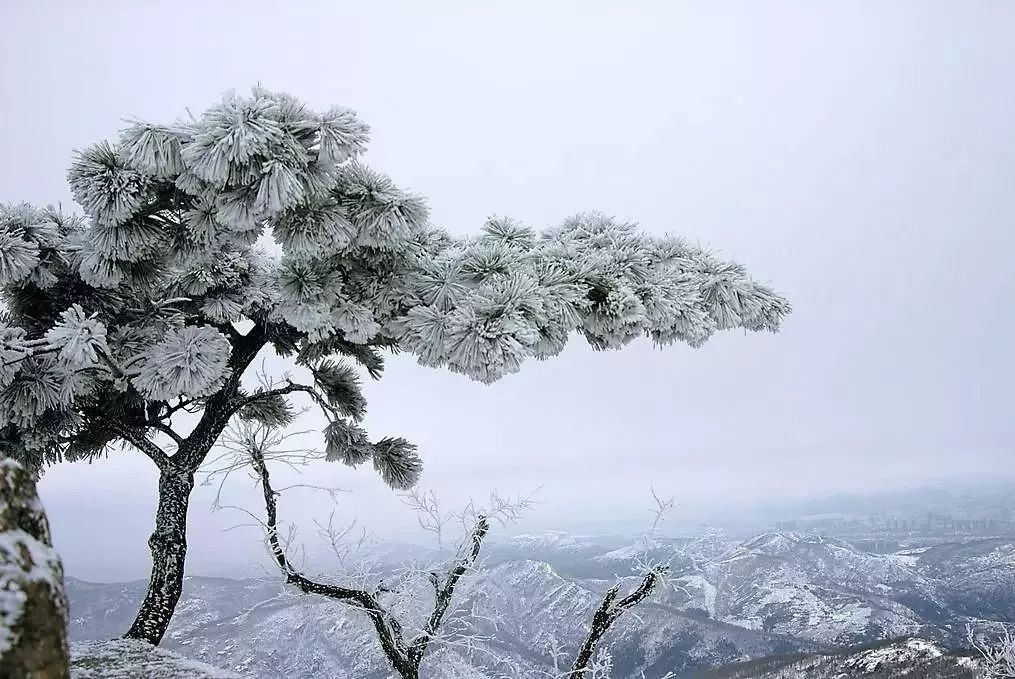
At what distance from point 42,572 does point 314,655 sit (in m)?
44.9

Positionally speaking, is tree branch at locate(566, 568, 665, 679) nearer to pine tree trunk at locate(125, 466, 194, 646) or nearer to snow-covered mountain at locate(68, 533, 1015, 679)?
pine tree trunk at locate(125, 466, 194, 646)

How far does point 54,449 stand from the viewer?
522 cm

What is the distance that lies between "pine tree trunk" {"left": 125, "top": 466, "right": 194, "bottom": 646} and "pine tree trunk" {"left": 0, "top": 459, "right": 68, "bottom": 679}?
3.53m

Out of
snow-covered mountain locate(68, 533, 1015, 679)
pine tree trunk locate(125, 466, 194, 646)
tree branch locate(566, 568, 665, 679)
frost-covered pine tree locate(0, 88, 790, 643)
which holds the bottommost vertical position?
snow-covered mountain locate(68, 533, 1015, 679)

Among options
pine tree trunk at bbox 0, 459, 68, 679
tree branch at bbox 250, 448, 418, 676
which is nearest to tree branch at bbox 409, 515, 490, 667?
tree branch at bbox 250, 448, 418, 676

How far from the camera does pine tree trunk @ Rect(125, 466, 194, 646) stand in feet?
16.1

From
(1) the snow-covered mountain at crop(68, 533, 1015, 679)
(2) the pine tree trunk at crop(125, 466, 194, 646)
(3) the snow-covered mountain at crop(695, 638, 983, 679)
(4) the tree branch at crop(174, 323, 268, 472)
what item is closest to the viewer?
(2) the pine tree trunk at crop(125, 466, 194, 646)

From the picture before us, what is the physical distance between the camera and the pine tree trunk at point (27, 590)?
1.61 meters

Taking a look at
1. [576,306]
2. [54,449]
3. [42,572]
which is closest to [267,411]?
[54,449]

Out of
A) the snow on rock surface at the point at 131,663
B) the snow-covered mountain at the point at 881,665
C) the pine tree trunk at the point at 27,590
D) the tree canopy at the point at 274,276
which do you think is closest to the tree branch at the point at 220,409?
the tree canopy at the point at 274,276

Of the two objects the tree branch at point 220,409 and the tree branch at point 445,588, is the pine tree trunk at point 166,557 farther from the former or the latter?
the tree branch at point 445,588

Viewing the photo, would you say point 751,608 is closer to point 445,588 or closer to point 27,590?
point 445,588

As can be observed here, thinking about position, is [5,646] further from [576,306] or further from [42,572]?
[576,306]

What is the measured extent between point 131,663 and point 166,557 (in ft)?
3.52
